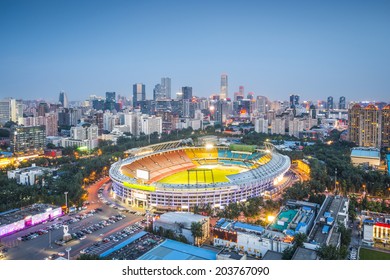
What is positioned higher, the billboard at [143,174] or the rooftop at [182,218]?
the billboard at [143,174]

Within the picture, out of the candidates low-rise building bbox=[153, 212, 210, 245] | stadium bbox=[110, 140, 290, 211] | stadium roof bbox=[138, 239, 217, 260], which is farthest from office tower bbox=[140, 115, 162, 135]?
stadium roof bbox=[138, 239, 217, 260]

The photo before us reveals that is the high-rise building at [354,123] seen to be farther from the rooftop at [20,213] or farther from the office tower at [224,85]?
the rooftop at [20,213]

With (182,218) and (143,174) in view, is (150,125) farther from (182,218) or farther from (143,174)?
(182,218)

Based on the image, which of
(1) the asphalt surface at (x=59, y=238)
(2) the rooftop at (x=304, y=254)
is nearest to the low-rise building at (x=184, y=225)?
(1) the asphalt surface at (x=59, y=238)

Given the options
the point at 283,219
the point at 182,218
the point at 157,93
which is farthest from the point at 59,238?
the point at 157,93

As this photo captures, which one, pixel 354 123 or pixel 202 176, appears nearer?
pixel 202 176
